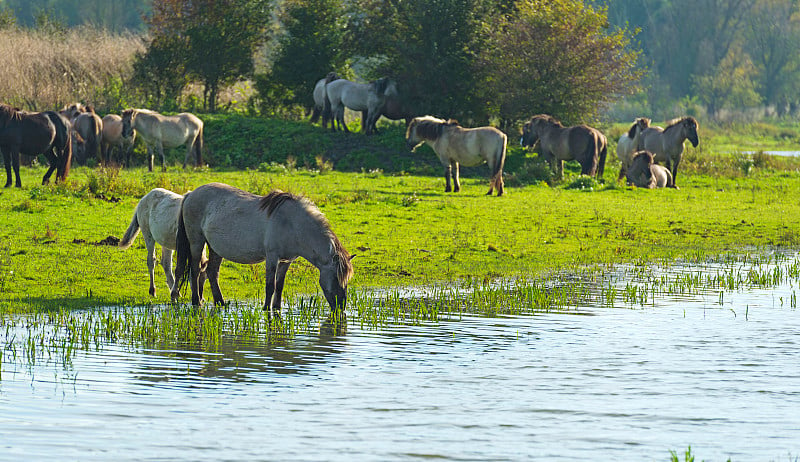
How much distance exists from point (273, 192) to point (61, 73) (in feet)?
92.9

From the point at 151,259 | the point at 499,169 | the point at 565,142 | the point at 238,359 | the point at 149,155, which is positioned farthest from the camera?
the point at 565,142

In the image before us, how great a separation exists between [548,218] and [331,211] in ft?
14.9

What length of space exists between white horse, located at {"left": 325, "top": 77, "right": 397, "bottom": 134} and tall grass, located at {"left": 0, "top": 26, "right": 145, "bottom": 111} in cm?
746

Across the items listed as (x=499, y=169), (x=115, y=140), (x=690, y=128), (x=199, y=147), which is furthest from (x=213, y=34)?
(x=690, y=128)

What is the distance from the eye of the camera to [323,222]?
37.7ft

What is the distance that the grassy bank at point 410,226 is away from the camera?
14.0m

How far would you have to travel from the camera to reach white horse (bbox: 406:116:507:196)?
25547mm

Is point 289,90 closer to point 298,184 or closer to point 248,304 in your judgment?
point 298,184

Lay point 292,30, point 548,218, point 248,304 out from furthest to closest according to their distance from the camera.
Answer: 1. point 292,30
2. point 548,218
3. point 248,304

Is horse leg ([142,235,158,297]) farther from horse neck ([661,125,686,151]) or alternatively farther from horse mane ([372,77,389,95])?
horse mane ([372,77,389,95])

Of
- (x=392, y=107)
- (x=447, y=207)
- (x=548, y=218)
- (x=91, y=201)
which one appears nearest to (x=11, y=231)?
(x=91, y=201)

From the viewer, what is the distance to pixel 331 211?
2009cm

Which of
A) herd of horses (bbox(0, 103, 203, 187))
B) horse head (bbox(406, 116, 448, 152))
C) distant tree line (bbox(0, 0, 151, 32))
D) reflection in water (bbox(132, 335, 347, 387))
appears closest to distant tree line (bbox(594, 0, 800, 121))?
distant tree line (bbox(0, 0, 151, 32))

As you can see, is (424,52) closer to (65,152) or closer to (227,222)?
(65,152)
